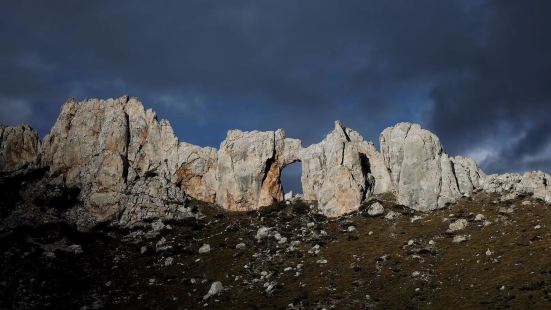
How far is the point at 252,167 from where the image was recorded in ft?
428

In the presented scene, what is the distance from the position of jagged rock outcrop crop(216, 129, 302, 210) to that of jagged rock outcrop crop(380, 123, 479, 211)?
2735cm

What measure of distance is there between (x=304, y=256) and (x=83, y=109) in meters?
75.2

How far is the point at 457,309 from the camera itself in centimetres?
6681

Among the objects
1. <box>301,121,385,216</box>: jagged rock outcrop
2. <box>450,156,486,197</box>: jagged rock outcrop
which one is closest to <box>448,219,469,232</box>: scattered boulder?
<box>450,156,486,197</box>: jagged rock outcrop

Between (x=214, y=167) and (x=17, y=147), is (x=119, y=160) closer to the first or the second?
(x=214, y=167)

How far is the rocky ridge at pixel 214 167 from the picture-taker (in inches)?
4446

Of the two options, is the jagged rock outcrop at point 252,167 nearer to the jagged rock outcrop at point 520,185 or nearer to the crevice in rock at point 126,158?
the crevice in rock at point 126,158

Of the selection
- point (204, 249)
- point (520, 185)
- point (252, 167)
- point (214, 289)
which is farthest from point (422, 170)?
point (214, 289)

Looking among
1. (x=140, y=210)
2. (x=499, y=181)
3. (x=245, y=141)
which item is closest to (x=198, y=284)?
(x=140, y=210)

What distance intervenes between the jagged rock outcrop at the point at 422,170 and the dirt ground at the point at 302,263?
3.76 m

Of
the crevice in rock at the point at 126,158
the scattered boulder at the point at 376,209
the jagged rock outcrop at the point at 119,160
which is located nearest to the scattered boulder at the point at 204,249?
the jagged rock outcrop at the point at 119,160

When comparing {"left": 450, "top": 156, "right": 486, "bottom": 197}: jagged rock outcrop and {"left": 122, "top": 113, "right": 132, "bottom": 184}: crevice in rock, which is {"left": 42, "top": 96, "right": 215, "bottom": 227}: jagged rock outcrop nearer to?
{"left": 122, "top": 113, "right": 132, "bottom": 184}: crevice in rock

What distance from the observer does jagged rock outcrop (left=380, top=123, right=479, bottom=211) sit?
110000mm

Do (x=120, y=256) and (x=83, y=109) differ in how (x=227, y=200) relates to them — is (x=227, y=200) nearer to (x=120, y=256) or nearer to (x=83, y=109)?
(x=120, y=256)
